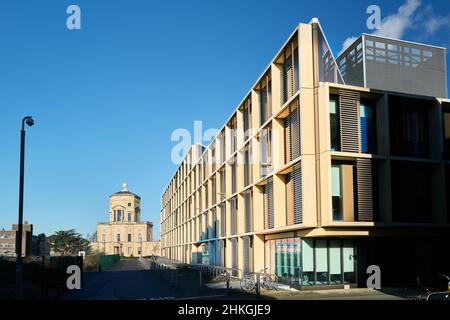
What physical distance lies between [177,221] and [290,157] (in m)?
58.7

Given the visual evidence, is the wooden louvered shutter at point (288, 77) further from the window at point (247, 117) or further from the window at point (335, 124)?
the window at point (247, 117)

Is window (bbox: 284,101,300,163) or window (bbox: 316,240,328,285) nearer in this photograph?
window (bbox: 316,240,328,285)

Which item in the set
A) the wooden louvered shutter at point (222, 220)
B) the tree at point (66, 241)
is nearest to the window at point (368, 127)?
the wooden louvered shutter at point (222, 220)

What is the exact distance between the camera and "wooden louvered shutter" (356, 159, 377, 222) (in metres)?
25.3

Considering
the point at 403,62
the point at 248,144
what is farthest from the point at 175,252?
the point at 403,62

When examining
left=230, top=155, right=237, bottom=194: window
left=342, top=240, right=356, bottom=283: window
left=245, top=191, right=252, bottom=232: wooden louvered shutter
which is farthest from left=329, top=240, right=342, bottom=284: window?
left=230, top=155, right=237, bottom=194: window

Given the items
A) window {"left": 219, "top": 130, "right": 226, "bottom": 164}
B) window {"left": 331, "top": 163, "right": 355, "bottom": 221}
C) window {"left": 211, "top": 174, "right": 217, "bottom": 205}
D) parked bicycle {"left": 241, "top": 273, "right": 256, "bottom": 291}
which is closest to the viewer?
window {"left": 331, "top": 163, "right": 355, "bottom": 221}

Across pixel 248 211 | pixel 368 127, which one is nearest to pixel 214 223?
pixel 248 211

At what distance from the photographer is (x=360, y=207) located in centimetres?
2522

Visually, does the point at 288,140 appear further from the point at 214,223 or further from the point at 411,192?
the point at 214,223

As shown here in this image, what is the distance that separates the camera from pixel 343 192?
2502 centimetres

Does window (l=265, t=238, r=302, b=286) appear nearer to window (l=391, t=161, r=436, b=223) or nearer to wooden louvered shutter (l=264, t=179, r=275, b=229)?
wooden louvered shutter (l=264, t=179, r=275, b=229)

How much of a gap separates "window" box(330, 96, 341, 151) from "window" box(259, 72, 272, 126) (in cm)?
632

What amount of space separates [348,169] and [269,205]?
24.2ft
